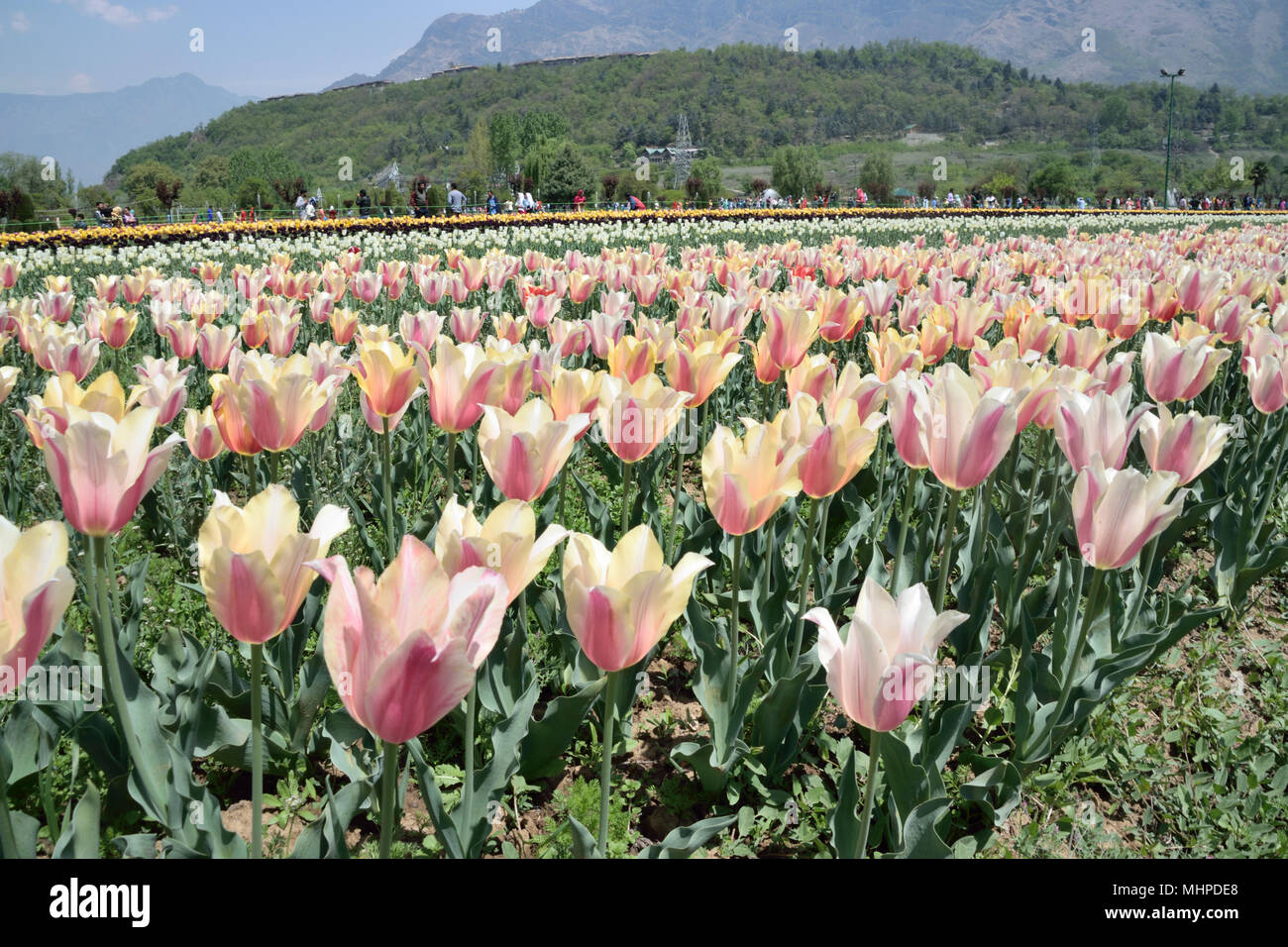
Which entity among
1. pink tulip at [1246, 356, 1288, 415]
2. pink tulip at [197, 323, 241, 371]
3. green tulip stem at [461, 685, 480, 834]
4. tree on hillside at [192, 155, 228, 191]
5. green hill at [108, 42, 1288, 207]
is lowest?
green tulip stem at [461, 685, 480, 834]

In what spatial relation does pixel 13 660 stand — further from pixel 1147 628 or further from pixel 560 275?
pixel 560 275

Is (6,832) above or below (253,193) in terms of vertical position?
below

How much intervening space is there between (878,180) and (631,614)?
3481 inches

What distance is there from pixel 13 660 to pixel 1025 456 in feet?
14.1

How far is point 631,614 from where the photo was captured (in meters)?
1.27

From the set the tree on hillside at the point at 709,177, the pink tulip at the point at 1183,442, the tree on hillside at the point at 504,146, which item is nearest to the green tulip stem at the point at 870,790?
the pink tulip at the point at 1183,442

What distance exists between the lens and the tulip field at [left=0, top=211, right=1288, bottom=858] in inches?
52.0

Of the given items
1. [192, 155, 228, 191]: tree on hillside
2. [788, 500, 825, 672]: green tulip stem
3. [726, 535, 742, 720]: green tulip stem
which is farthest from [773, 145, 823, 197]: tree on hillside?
[726, 535, 742, 720]: green tulip stem

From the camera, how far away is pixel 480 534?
4.43ft

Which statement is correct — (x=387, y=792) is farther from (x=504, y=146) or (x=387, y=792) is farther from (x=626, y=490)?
(x=504, y=146)

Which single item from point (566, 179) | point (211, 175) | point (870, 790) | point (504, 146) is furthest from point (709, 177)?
point (870, 790)

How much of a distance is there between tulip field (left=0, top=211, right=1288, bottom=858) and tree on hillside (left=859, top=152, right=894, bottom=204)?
7089 centimetres

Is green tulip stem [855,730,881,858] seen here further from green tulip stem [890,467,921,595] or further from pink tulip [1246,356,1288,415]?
pink tulip [1246,356,1288,415]

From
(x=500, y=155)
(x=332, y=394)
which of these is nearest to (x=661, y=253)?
(x=332, y=394)
